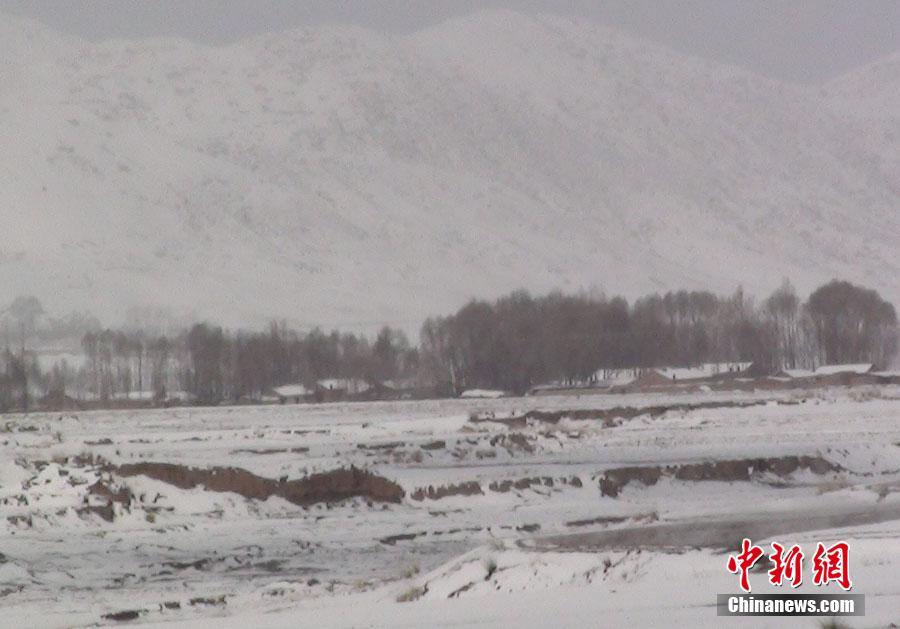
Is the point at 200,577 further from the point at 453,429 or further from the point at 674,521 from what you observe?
the point at 453,429

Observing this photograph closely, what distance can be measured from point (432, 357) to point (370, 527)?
121361mm

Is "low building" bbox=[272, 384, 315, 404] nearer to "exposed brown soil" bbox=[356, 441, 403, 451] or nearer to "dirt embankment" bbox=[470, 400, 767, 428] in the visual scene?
"dirt embankment" bbox=[470, 400, 767, 428]

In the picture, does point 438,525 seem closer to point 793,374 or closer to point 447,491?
point 447,491

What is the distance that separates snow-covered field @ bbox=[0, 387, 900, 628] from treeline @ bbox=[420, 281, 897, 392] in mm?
87564

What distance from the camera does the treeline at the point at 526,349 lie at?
137125mm

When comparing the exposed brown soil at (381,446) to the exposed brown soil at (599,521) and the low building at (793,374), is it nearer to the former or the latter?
the exposed brown soil at (599,521)

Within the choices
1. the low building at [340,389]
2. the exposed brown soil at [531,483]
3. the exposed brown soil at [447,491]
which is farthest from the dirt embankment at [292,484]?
the low building at [340,389]

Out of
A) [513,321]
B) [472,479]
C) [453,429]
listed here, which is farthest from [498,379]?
[472,479]

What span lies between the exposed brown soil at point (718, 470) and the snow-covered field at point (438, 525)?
0.22ft

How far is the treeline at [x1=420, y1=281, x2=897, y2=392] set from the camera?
137 metres

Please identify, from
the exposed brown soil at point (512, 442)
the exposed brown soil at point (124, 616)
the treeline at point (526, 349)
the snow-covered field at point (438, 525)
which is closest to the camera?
the snow-covered field at point (438, 525)

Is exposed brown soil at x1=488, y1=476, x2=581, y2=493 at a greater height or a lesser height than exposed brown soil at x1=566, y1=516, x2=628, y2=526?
greater

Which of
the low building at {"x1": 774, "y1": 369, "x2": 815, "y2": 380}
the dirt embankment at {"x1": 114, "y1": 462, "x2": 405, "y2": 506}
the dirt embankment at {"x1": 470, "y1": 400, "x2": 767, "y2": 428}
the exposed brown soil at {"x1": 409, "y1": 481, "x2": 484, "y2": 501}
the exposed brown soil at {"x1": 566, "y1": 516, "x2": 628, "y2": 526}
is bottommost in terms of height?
the exposed brown soil at {"x1": 566, "y1": 516, "x2": 628, "y2": 526}

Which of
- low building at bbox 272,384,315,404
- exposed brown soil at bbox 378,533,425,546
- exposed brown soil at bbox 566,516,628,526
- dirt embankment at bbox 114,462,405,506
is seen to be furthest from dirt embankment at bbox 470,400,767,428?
low building at bbox 272,384,315,404
